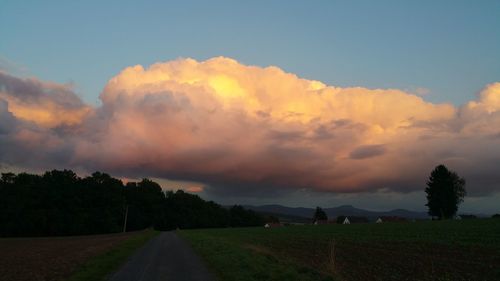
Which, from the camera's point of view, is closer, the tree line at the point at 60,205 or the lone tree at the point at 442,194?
the tree line at the point at 60,205

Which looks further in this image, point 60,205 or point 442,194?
point 442,194

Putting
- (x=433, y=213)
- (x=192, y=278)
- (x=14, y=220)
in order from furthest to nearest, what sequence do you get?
(x=433, y=213) < (x=14, y=220) < (x=192, y=278)

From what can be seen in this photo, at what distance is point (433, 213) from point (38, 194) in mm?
118736

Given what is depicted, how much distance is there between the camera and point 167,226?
192750 millimetres

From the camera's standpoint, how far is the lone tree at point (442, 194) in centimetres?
13988

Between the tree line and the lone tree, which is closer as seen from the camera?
the tree line

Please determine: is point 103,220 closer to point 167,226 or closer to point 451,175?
point 167,226

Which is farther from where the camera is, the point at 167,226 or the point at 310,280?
the point at 167,226

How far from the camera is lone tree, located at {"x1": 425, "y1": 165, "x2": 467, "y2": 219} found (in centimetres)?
13988

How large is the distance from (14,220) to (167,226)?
8932 cm

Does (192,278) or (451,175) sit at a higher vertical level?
(451,175)

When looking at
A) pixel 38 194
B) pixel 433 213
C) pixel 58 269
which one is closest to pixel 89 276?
pixel 58 269

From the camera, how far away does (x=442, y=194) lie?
141 metres

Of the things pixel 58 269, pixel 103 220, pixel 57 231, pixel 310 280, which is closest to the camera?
pixel 310 280
